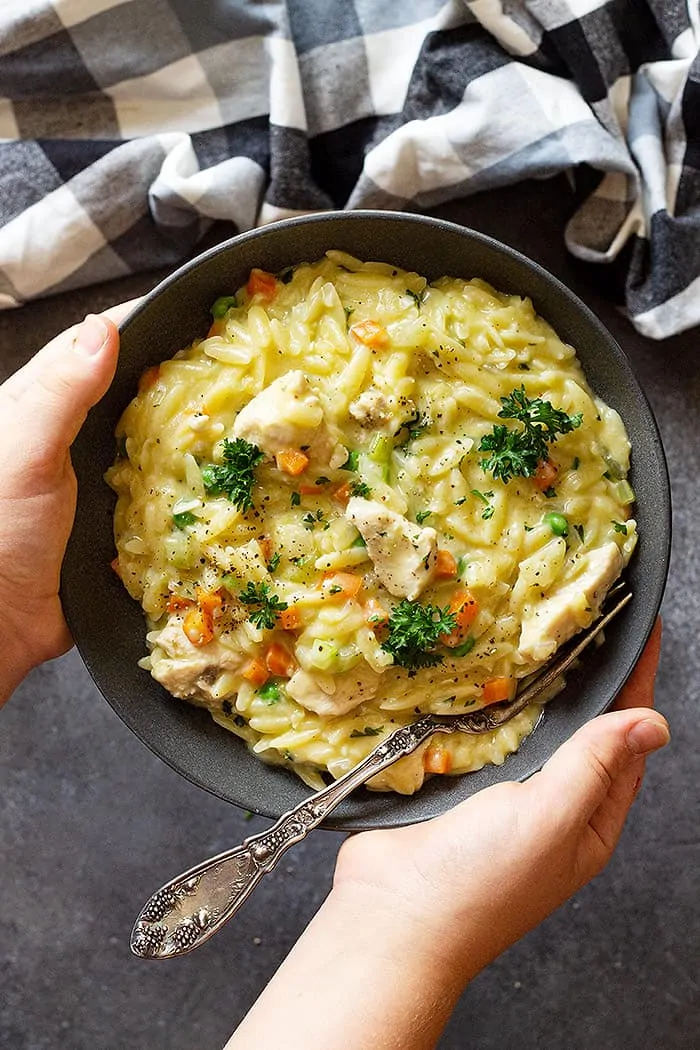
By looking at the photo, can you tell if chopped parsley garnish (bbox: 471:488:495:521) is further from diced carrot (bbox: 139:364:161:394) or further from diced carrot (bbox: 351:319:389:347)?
diced carrot (bbox: 139:364:161:394)

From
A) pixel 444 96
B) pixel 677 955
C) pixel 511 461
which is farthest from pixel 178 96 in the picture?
pixel 677 955

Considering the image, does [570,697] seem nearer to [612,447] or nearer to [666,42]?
[612,447]

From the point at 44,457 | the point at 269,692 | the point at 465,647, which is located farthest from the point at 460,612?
the point at 44,457

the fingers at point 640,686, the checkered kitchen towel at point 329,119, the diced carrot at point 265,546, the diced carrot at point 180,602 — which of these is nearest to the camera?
the diced carrot at point 265,546

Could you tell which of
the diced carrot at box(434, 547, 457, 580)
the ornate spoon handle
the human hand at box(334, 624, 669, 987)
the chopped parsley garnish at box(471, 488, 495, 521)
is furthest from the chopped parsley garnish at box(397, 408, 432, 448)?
the human hand at box(334, 624, 669, 987)

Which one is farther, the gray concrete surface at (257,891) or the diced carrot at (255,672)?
the gray concrete surface at (257,891)

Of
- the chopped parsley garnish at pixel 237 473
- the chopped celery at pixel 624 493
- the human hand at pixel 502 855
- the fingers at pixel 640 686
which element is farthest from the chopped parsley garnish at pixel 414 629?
the fingers at pixel 640 686

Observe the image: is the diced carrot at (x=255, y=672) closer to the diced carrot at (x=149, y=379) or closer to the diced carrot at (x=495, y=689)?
the diced carrot at (x=495, y=689)
